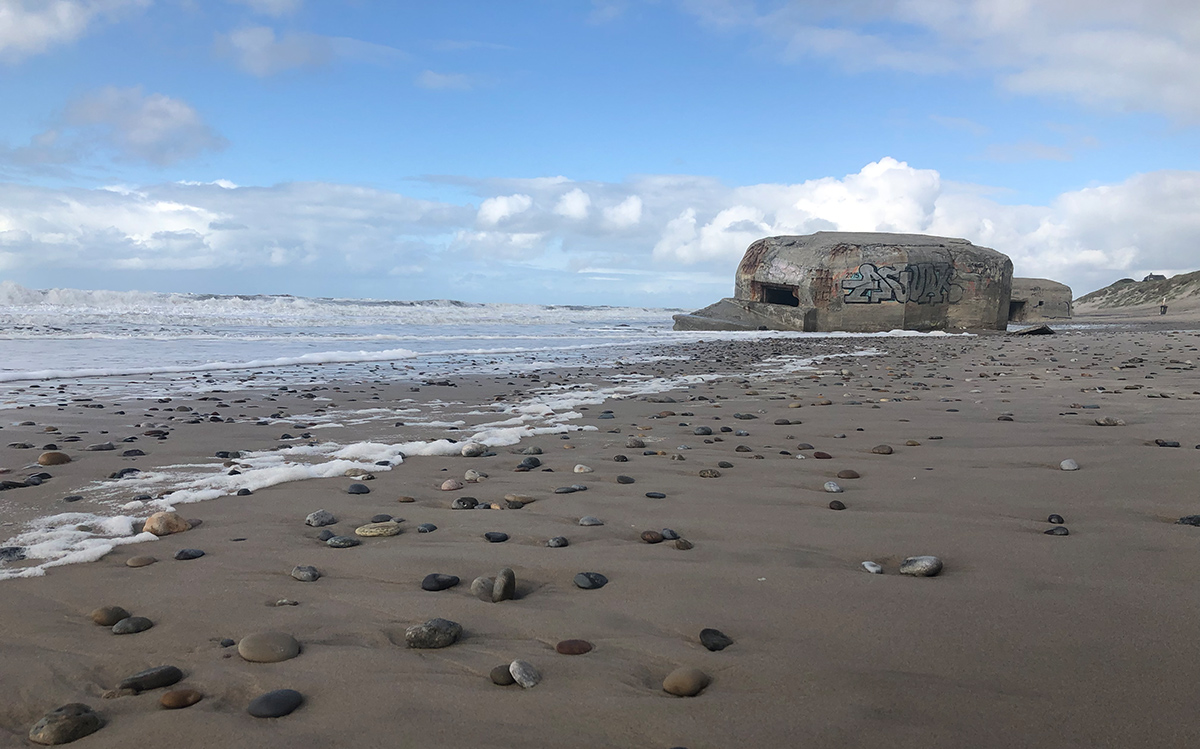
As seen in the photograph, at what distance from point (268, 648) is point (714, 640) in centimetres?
103

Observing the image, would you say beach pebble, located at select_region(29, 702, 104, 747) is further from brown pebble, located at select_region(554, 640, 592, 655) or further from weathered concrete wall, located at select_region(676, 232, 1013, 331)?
weathered concrete wall, located at select_region(676, 232, 1013, 331)

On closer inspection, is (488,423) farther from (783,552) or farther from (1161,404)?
(1161,404)

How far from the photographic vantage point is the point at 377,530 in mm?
2729

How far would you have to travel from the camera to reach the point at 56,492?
338 cm

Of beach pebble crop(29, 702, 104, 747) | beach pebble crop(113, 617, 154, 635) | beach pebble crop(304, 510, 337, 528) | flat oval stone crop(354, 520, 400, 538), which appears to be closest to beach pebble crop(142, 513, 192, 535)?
beach pebble crop(304, 510, 337, 528)

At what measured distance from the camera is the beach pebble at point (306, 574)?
2.23 metres

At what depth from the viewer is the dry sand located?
4.55ft

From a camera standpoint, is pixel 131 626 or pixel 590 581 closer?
pixel 131 626

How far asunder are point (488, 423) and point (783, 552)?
11.9ft

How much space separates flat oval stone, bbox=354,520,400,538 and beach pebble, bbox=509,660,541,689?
4.20ft

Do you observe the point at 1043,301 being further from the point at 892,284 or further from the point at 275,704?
the point at 275,704

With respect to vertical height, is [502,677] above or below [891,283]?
below

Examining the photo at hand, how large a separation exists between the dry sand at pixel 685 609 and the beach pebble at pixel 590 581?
1.2 inches

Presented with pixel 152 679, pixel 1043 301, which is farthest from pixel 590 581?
pixel 1043 301
